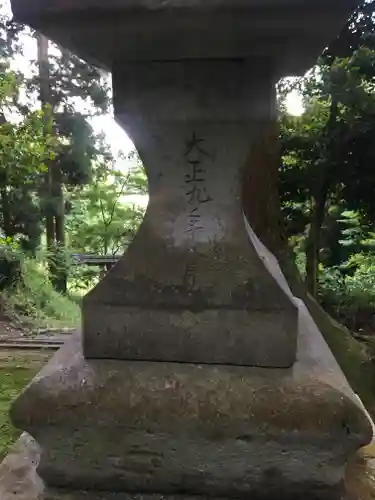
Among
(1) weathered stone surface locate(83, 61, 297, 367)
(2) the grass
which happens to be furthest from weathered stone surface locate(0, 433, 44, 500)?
(2) the grass

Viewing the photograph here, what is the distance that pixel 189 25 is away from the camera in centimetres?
133

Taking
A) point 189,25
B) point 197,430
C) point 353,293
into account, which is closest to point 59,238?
point 353,293

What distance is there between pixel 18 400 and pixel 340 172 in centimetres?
663

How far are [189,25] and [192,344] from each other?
3.02 feet

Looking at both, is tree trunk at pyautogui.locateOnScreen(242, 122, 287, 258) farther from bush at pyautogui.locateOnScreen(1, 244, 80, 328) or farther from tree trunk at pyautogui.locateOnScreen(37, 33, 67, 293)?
tree trunk at pyautogui.locateOnScreen(37, 33, 67, 293)

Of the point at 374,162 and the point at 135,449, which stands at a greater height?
the point at 374,162

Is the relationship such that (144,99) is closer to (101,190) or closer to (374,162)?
(374,162)

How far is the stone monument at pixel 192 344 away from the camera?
158 cm

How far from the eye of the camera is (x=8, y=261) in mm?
7762

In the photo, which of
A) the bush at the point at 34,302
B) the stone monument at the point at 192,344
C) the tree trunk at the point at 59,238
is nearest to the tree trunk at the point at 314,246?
the bush at the point at 34,302

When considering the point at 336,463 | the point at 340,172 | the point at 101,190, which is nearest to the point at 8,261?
the point at 340,172

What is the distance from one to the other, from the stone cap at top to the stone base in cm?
93

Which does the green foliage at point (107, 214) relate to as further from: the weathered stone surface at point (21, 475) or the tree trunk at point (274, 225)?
the weathered stone surface at point (21, 475)

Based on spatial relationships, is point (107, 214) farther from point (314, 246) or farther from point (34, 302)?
point (314, 246)
